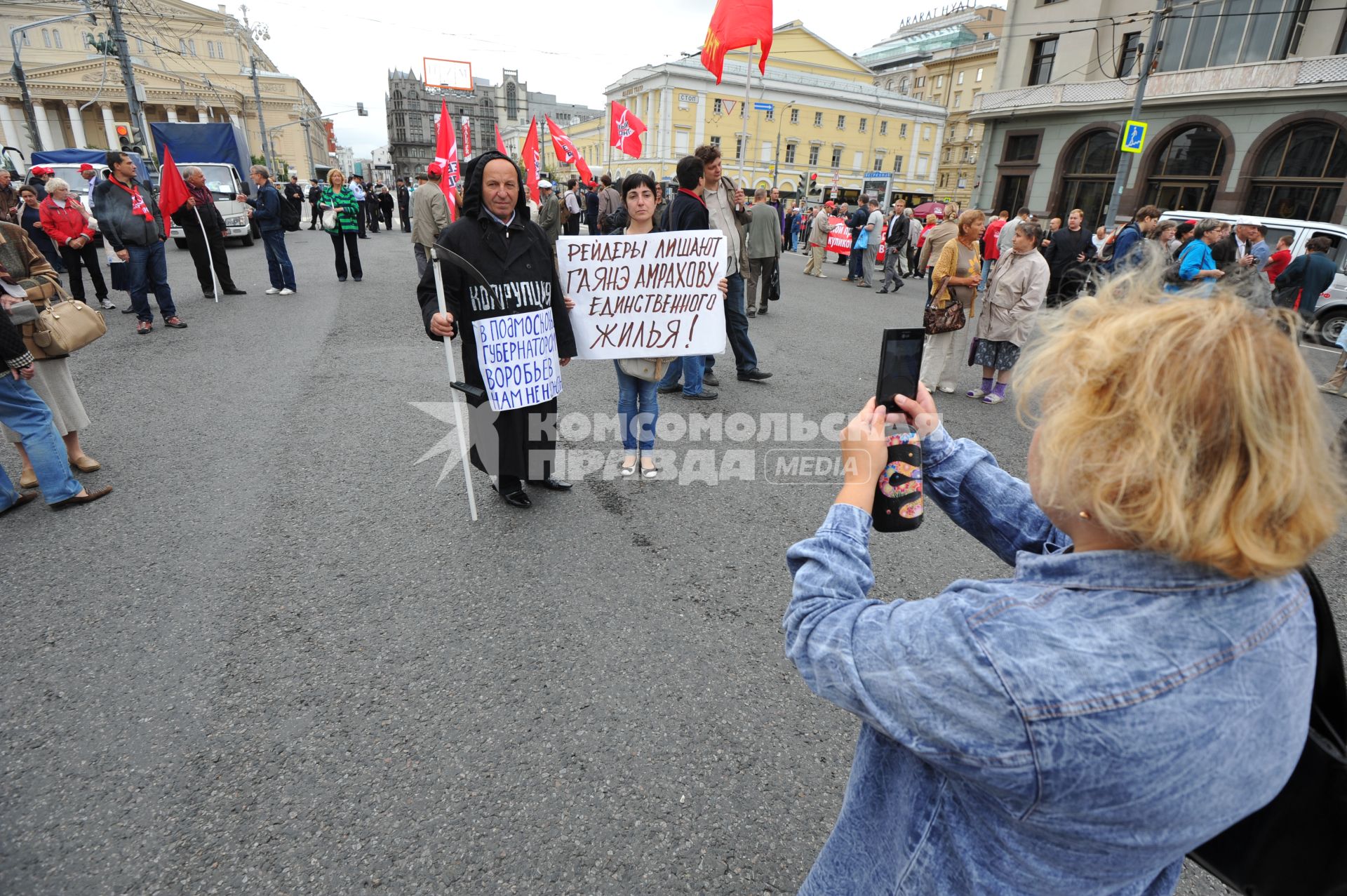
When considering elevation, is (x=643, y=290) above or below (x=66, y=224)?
below

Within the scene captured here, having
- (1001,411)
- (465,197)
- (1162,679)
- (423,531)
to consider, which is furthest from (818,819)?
(1001,411)

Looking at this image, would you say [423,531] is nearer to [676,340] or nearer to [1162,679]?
[676,340]

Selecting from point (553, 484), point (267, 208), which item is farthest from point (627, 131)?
point (553, 484)

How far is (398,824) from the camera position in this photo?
6.82 ft

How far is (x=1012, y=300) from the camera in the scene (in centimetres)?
611

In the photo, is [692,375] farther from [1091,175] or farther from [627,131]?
[1091,175]

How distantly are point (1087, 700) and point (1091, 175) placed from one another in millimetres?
36354

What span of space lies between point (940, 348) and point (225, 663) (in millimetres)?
6200

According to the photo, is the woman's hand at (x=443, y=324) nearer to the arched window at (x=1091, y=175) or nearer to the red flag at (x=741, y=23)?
the red flag at (x=741, y=23)

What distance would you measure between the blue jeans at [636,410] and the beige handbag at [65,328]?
3306 mm

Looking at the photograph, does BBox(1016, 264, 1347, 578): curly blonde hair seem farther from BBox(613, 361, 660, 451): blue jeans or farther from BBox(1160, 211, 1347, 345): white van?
BBox(1160, 211, 1347, 345): white van

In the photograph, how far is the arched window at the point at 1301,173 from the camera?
23.0 m

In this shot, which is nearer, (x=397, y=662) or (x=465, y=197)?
(x=397, y=662)

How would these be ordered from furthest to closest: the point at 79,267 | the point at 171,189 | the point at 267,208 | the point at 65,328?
the point at 267,208, the point at 171,189, the point at 79,267, the point at 65,328
